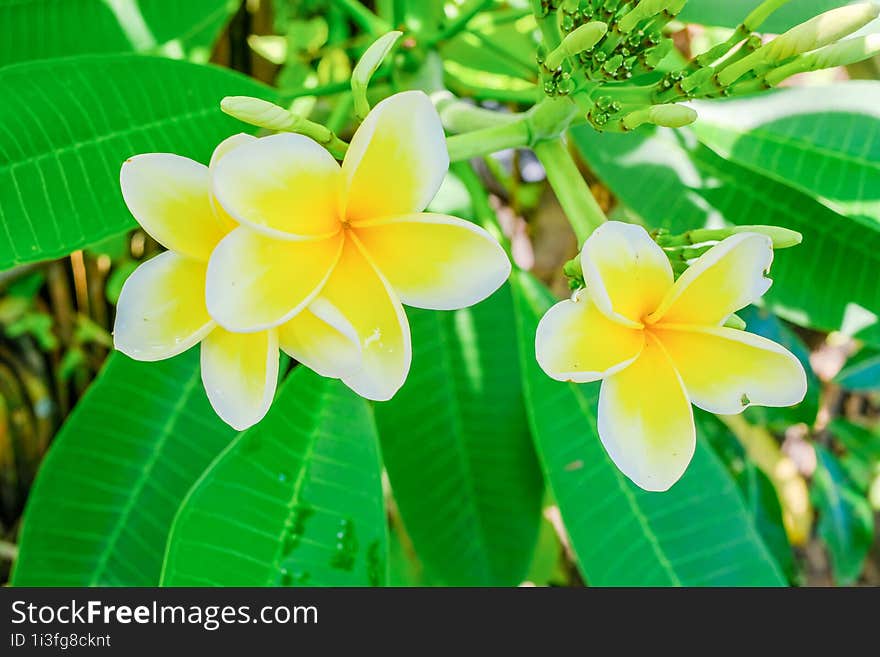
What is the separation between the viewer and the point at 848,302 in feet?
2.88

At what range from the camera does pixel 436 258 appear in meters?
0.47

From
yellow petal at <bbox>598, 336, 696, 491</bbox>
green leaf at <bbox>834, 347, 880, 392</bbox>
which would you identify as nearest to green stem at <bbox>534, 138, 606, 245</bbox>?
yellow petal at <bbox>598, 336, 696, 491</bbox>

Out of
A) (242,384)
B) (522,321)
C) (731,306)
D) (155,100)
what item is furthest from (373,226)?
(522,321)

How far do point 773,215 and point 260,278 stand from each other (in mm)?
711

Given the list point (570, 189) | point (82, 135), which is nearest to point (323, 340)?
point (570, 189)

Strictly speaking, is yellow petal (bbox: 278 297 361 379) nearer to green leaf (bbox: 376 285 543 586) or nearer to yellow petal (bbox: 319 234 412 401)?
yellow petal (bbox: 319 234 412 401)

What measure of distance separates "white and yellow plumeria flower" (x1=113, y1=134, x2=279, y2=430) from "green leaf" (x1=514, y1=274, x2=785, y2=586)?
48 centimetres

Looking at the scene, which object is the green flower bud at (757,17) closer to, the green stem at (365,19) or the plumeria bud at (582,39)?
the plumeria bud at (582,39)

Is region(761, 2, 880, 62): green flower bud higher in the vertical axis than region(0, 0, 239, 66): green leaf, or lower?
lower

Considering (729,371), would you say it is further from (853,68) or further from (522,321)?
(853,68)

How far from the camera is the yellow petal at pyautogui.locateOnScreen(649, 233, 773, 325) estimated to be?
465 millimetres

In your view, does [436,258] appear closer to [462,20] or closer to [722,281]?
[722,281]

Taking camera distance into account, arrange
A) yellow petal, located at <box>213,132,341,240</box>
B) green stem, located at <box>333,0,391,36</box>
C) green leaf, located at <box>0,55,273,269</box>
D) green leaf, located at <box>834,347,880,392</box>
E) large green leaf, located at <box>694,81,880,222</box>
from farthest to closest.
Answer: green leaf, located at <box>834,347,880,392</box> → green stem, located at <box>333,0,391,36</box> → large green leaf, located at <box>694,81,880,222</box> → green leaf, located at <box>0,55,273,269</box> → yellow petal, located at <box>213,132,341,240</box>
